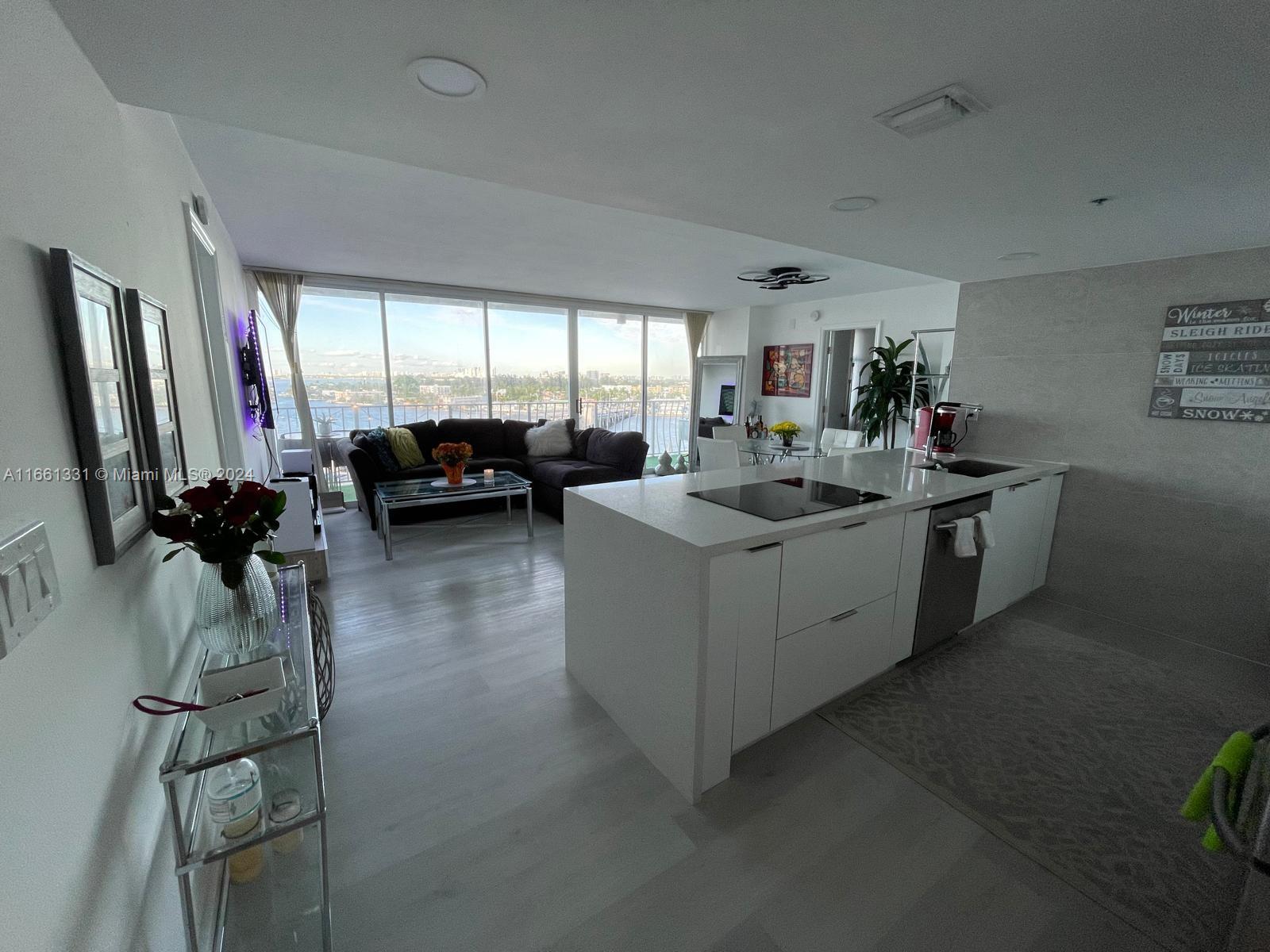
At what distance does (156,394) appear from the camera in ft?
3.78

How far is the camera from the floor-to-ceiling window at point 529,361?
6324 millimetres

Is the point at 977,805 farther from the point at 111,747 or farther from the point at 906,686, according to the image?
the point at 111,747

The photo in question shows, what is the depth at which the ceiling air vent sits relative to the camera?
1.25 m

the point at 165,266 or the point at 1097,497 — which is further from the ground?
the point at 165,266

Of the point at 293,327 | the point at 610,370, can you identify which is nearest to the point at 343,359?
the point at 293,327

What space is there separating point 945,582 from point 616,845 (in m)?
1.83

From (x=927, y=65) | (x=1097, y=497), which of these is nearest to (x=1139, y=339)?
(x=1097, y=497)

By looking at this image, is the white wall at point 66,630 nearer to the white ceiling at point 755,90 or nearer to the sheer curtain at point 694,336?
the white ceiling at point 755,90

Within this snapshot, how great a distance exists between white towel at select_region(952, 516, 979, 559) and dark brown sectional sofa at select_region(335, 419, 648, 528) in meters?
2.73

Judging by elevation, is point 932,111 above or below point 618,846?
above

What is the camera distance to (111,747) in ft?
2.67

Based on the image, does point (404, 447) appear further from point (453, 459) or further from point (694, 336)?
point (694, 336)

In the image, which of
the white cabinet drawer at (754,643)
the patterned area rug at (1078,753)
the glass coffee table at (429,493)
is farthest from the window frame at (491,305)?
the patterned area rug at (1078,753)

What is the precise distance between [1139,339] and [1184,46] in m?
2.36
